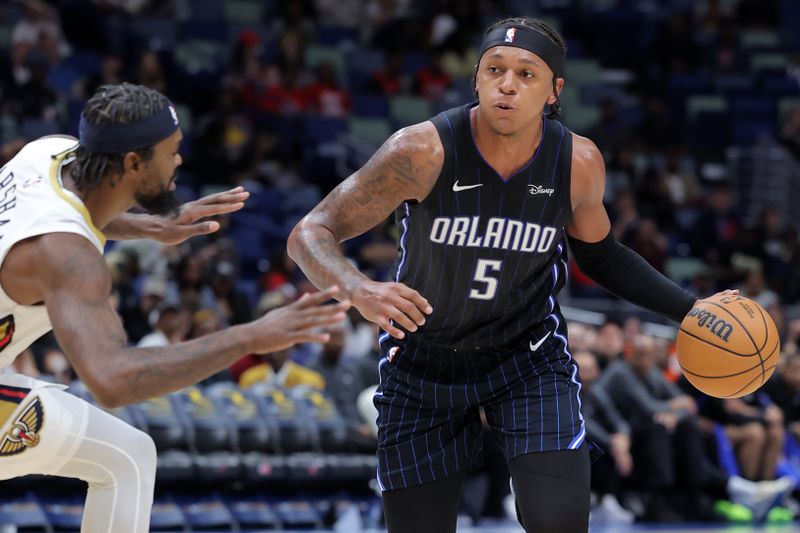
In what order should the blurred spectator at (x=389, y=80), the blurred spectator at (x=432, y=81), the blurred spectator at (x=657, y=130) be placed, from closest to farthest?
the blurred spectator at (x=389, y=80), the blurred spectator at (x=432, y=81), the blurred spectator at (x=657, y=130)

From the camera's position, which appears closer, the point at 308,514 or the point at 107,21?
the point at 308,514

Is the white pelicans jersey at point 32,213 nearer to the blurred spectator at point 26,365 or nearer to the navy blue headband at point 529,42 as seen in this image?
the navy blue headband at point 529,42

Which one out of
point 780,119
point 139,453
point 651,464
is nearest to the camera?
point 139,453

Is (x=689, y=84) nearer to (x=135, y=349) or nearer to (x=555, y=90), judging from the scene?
(x=555, y=90)

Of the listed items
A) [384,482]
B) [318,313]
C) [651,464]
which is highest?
[318,313]

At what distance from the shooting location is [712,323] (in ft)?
17.9

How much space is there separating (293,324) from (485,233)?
1426 mm

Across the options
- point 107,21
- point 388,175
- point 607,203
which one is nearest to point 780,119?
point 607,203

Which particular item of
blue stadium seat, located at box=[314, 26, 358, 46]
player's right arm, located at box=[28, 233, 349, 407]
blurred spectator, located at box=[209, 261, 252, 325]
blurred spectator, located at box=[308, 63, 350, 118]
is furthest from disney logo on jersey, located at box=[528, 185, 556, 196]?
blue stadium seat, located at box=[314, 26, 358, 46]

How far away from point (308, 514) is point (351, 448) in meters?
0.66

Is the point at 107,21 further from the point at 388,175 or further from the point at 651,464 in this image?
the point at 388,175

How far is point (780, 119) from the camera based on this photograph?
1920 cm

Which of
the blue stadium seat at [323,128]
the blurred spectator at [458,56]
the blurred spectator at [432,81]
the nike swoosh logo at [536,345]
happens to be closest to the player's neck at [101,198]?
the nike swoosh logo at [536,345]

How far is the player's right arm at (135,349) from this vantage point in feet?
12.7
